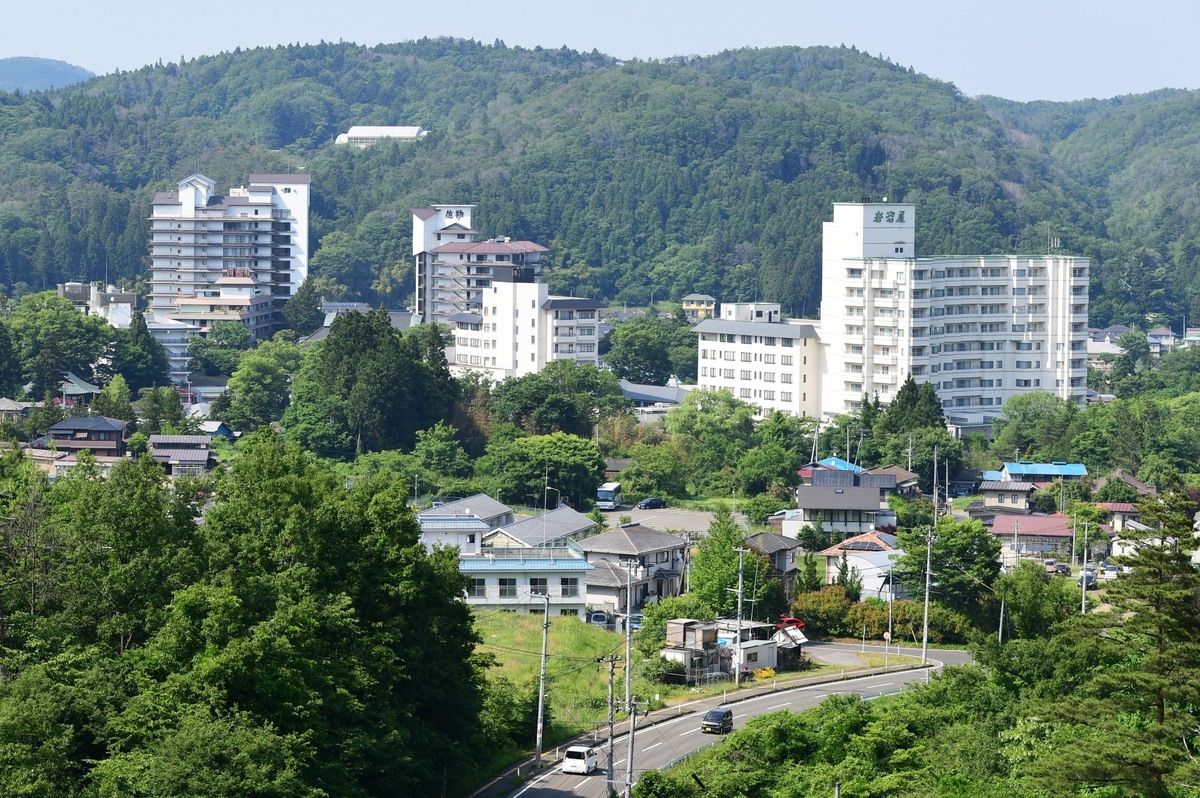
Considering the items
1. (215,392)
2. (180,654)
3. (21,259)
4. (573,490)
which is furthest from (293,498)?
(21,259)

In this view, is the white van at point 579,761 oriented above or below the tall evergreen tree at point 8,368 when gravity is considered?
below

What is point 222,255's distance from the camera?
256 feet

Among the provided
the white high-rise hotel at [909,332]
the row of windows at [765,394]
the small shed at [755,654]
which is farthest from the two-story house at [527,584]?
the row of windows at [765,394]

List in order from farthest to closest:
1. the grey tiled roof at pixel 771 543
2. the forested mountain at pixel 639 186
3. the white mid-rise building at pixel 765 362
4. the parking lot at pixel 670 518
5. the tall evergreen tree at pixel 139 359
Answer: the forested mountain at pixel 639 186 < the white mid-rise building at pixel 765 362 < the tall evergreen tree at pixel 139 359 < the parking lot at pixel 670 518 < the grey tiled roof at pixel 771 543

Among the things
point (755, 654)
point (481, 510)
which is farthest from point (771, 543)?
point (481, 510)

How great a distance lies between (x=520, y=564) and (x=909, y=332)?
25.5 meters

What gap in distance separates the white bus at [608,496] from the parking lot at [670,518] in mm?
431

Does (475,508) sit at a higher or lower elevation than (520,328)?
lower

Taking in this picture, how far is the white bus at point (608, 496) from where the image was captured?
44906 millimetres

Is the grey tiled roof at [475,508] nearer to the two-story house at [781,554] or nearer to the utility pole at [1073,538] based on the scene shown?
the two-story house at [781,554]

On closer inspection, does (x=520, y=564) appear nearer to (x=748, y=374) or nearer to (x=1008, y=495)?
(x=1008, y=495)

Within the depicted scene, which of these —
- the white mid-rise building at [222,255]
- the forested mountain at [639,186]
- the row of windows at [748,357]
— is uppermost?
the forested mountain at [639,186]

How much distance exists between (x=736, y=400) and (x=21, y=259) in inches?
2048

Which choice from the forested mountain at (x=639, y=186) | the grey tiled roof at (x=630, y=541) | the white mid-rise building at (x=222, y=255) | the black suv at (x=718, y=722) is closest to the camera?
the black suv at (x=718, y=722)
